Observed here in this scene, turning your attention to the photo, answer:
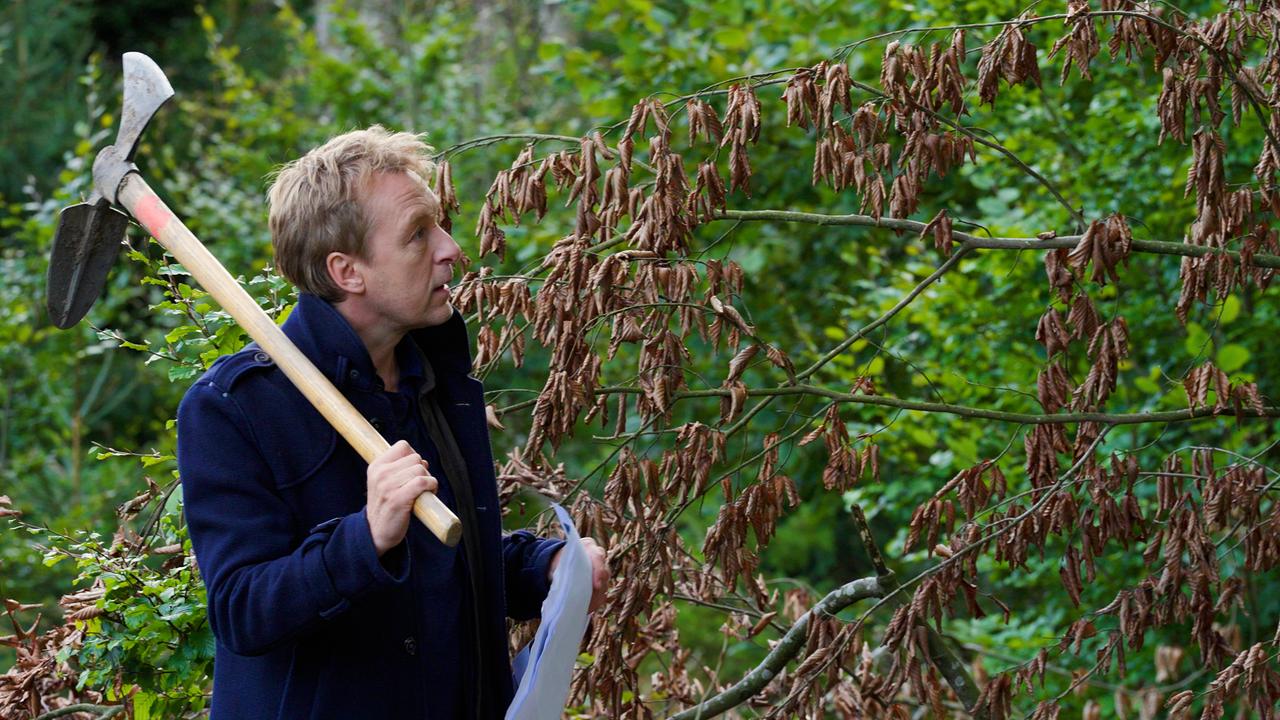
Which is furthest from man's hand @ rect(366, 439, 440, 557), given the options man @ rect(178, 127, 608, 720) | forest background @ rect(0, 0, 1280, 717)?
forest background @ rect(0, 0, 1280, 717)

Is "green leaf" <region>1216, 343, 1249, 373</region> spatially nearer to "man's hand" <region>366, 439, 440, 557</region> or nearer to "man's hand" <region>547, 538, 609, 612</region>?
"man's hand" <region>547, 538, 609, 612</region>

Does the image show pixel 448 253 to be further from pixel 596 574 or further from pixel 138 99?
pixel 138 99

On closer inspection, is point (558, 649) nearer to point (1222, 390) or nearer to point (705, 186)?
point (705, 186)

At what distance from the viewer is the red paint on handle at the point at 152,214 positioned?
95.1 inches

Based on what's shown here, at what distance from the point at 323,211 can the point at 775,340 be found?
4939mm

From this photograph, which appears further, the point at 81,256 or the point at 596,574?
the point at 81,256

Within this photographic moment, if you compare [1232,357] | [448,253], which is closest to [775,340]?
[1232,357]

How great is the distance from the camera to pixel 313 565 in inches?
77.9

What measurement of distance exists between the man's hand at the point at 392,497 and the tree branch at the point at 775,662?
1.62 metres

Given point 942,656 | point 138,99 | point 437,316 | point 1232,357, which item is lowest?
point 942,656

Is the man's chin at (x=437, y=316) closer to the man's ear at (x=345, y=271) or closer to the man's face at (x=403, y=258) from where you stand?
the man's face at (x=403, y=258)

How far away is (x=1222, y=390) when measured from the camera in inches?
121

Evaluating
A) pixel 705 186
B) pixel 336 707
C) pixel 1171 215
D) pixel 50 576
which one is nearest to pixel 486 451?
pixel 336 707

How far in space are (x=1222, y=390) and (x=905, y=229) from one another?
29.6 inches
